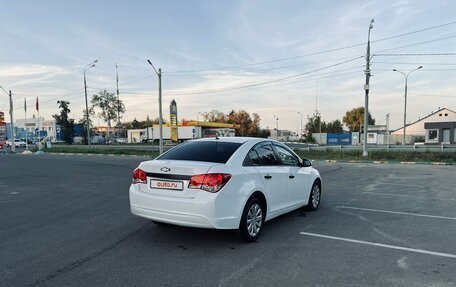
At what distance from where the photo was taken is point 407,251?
16.6 ft

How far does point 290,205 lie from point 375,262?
217 centimetres

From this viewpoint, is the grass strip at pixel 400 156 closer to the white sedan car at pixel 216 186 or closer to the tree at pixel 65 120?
the white sedan car at pixel 216 186

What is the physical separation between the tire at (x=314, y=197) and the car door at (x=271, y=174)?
142 centimetres

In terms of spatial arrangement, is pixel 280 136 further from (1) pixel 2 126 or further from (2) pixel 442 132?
(1) pixel 2 126

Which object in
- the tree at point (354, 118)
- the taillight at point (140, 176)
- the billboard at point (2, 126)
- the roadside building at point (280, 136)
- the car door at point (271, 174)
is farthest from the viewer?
the tree at point (354, 118)

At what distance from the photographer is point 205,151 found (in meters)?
5.75

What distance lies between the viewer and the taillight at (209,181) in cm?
488

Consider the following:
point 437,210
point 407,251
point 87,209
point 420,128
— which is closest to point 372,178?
point 437,210

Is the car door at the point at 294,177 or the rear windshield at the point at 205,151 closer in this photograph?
the rear windshield at the point at 205,151

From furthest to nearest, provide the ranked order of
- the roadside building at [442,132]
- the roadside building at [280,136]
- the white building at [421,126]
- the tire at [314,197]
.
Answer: the roadside building at [280,136] < the white building at [421,126] < the roadside building at [442,132] < the tire at [314,197]

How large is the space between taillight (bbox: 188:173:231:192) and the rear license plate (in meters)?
0.19

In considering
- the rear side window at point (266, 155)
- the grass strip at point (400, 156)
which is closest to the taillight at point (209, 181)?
the rear side window at point (266, 155)

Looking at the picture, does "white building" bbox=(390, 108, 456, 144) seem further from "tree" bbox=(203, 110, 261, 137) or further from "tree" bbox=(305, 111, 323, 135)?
"tree" bbox=(203, 110, 261, 137)

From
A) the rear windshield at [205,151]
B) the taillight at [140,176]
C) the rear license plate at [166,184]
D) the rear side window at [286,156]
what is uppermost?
the rear windshield at [205,151]
